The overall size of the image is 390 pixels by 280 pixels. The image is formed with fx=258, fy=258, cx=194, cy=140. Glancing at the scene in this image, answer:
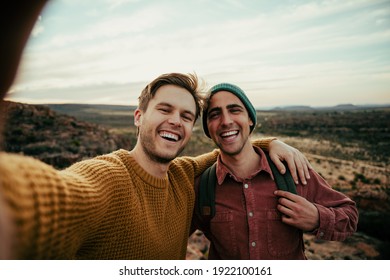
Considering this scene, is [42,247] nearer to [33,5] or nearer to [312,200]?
[33,5]

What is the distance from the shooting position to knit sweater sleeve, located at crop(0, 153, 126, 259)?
2.14 feet

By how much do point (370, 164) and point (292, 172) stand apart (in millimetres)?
13953

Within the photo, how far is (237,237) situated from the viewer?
1744 mm

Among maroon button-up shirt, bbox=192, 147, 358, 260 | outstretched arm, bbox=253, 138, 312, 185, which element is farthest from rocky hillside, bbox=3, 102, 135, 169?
outstretched arm, bbox=253, 138, 312, 185

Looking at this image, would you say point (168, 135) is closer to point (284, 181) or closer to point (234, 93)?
point (234, 93)

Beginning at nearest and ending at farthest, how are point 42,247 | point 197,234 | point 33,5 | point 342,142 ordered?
1. point 33,5
2. point 42,247
3. point 197,234
4. point 342,142

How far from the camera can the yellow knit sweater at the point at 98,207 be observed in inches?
27.1

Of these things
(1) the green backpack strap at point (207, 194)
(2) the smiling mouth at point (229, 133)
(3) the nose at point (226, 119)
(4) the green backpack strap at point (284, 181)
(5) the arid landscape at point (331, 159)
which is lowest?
(5) the arid landscape at point (331, 159)

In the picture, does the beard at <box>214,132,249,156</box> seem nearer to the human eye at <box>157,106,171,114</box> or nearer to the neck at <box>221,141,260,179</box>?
the neck at <box>221,141,260,179</box>

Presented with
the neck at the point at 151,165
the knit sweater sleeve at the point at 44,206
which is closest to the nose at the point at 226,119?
the neck at the point at 151,165

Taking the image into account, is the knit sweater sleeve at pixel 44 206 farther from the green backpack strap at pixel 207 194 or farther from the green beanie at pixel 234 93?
the green beanie at pixel 234 93

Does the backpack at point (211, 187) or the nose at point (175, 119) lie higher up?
the nose at point (175, 119)
